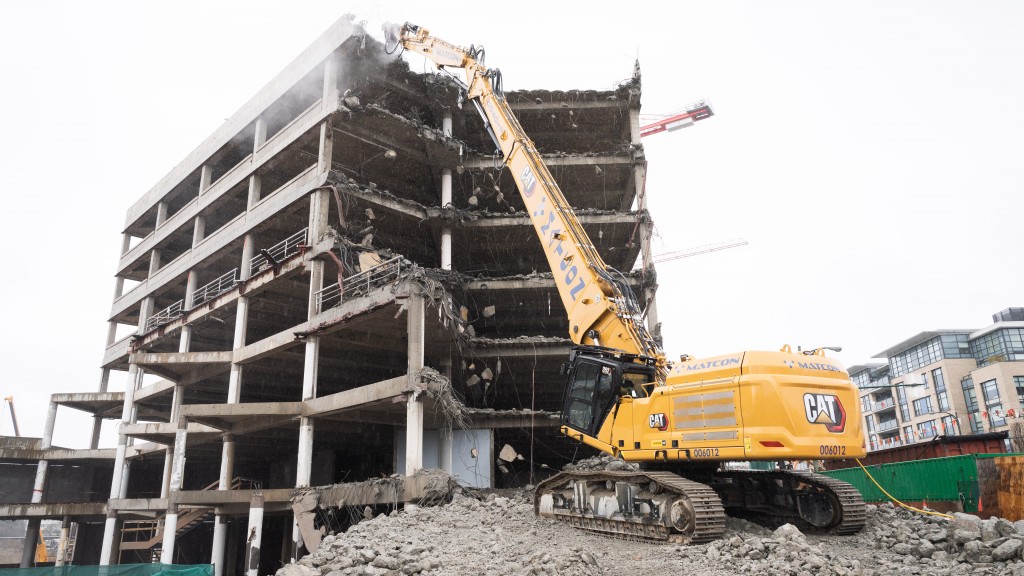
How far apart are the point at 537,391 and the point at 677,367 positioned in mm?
22368

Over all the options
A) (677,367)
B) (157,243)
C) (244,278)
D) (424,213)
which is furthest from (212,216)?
(677,367)

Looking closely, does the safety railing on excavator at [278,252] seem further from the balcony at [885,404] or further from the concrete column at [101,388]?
the balcony at [885,404]

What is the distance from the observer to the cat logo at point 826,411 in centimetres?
995

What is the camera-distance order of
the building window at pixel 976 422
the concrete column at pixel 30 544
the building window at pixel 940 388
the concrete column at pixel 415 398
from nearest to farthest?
1. the concrete column at pixel 415 398
2. the concrete column at pixel 30 544
3. the building window at pixel 976 422
4. the building window at pixel 940 388

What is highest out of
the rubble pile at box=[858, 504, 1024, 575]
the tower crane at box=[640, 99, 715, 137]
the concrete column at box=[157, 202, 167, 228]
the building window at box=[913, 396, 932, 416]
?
the tower crane at box=[640, 99, 715, 137]

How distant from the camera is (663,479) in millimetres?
10398

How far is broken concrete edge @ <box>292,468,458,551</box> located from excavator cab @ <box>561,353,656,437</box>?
645cm

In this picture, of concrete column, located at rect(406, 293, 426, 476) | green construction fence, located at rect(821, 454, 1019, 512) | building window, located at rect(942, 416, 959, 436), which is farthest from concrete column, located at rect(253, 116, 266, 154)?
building window, located at rect(942, 416, 959, 436)

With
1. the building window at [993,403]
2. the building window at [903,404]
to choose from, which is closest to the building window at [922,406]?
the building window at [903,404]

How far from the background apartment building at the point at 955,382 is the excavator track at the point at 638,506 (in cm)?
5409

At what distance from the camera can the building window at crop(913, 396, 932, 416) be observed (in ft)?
220

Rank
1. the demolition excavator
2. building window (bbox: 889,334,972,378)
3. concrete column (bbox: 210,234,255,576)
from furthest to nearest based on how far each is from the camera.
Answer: building window (bbox: 889,334,972,378) < concrete column (bbox: 210,234,255,576) < the demolition excavator

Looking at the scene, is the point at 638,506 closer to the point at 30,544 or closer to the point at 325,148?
the point at 325,148

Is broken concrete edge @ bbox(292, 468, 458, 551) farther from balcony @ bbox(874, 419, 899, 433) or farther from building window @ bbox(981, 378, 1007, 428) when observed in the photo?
balcony @ bbox(874, 419, 899, 433)
